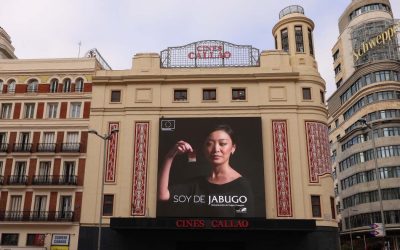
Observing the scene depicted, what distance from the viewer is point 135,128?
43.3 metres

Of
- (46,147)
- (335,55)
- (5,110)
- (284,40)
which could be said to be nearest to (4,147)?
(5,110)

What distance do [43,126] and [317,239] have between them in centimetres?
2999

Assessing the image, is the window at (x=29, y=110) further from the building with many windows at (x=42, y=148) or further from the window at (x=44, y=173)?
the window at (x=44, y=173)

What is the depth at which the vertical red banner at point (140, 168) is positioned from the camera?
40812 millimetres

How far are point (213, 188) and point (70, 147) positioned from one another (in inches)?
614

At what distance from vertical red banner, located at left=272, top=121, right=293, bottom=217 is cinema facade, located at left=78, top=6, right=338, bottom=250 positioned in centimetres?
10

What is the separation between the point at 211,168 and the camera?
40656mm

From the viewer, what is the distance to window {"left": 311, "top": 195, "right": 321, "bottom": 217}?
40188 mm

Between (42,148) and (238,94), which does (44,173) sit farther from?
(238,94)

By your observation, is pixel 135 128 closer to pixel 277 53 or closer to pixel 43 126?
pixel 43 126

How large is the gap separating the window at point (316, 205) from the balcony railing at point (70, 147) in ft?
78.8

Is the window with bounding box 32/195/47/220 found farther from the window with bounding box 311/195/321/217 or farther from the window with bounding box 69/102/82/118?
the window with bounding box 311/195/321/217

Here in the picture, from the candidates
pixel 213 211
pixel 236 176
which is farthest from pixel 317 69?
pixel 213 211

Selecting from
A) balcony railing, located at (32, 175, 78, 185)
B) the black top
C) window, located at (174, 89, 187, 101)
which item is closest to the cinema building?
the black top
